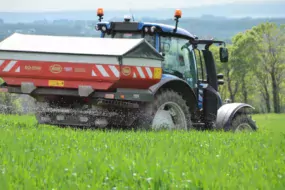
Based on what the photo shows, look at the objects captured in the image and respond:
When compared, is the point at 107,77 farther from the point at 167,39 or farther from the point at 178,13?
the point at 178,13

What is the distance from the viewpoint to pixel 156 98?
1210 cm

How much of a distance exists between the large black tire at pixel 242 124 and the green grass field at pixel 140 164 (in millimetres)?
5879

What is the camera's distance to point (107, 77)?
1129 centimetres

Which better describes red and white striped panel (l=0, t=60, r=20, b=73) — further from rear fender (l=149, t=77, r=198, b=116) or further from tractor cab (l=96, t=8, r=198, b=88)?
rear fender (l=149, t=77, r=198, b=116)

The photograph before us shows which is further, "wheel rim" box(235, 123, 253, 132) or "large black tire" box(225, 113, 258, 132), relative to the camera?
"wheel rim" box(235, 123, 253, 132)

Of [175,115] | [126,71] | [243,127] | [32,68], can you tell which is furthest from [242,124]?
[32,68]

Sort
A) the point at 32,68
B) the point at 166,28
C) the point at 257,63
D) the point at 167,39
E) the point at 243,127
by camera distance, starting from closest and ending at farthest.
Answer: the point at 32,68 < the point at 166,28 < the point at 167,39 < the point at 243,127 < the point at 257,63

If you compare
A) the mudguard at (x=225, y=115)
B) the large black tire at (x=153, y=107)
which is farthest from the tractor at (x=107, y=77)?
the mudguard at (x=225, y=115)

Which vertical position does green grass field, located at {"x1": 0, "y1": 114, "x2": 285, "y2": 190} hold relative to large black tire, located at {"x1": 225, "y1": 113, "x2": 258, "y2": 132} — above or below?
above

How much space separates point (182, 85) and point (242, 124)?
2438 millimetres

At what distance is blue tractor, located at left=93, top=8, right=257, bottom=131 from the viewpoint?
12.4 m

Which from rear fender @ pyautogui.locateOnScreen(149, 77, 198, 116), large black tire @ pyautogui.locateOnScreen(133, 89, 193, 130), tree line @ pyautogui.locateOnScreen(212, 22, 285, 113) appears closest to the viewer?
large black tire @ pyautogui.locateOnScreen(133, 89, 193, 130)

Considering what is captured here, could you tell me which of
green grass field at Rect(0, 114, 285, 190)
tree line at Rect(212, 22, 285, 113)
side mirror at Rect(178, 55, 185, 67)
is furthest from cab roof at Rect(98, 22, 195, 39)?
tree line at Rect(212, 22, 285, 113)

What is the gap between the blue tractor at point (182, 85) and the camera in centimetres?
1238
